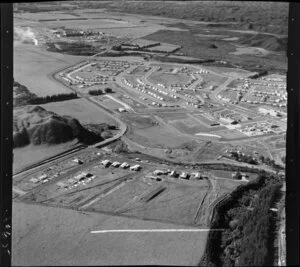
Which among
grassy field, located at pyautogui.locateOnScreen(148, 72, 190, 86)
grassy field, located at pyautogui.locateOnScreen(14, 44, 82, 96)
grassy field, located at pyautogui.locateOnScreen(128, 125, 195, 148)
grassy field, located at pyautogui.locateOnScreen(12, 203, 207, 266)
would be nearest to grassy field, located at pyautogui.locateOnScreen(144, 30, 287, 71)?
grassy field, located at pyautogui.locateOnScreen(148, 72, 190, 86)

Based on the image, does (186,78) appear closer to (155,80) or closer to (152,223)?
(155,80)

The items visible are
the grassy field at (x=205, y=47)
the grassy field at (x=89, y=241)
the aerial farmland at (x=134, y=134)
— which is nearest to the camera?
the grassy field at (x=89, y=241)

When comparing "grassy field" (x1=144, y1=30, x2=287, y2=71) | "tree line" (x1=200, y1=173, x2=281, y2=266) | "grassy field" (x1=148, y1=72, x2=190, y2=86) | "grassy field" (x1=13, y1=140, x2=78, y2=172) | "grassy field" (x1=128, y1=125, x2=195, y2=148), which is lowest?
"tree line" (x1=200, y1=173, x2=281, y2=266)

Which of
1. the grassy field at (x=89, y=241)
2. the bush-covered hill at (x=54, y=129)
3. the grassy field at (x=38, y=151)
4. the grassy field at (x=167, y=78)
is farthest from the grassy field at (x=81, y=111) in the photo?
the grassy field at (x=89, y=241)

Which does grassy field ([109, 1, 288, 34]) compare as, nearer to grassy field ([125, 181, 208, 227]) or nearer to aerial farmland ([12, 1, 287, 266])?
aerial farmland ([12, 1, 287, 266])

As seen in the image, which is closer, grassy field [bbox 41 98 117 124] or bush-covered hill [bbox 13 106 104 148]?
bush-covered hill [bbox 13 106 104 148]

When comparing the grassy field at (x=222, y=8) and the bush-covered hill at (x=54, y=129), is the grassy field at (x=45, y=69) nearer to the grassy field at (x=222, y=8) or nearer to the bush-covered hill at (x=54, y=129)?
the bush-covered hill at (x=54, y=129)
